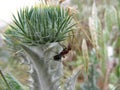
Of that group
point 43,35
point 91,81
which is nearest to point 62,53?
point 43,35

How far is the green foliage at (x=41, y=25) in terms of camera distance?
1.13 meters

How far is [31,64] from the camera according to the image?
1.18 meters

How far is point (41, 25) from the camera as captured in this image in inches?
44.6

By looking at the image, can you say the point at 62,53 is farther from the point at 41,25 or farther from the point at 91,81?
the point at 91,81

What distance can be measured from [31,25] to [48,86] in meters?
0.23

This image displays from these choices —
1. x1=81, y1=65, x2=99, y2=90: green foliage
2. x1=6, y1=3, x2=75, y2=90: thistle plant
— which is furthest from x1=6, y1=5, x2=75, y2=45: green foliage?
x1=81, y1=65, x2=99, y2=90: green foliage

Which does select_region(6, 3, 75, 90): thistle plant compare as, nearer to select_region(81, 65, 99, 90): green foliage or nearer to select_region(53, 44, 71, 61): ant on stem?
select_region(53, 44, 71, 61): ant on stem

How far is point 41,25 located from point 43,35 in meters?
0.03

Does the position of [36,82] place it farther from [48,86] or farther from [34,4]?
[34,4]

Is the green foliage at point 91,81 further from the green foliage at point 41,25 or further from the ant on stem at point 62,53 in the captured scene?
the green foliage at point 41,25

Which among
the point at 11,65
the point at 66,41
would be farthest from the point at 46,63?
the point at 11,65

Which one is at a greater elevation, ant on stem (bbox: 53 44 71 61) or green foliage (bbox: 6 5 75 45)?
green foliage (bbox: 6 5 75 45)

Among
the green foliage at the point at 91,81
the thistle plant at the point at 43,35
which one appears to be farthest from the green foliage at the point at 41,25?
the green foliage at the point at 91,81

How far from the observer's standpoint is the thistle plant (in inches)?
44.4
